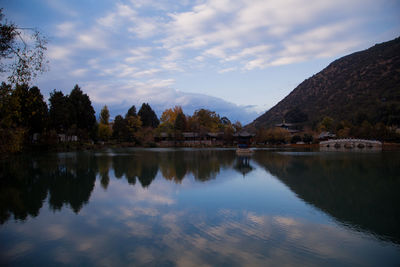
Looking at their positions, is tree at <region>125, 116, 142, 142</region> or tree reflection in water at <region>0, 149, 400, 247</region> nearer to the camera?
tree reflection in water at <region>0, 149, 400, 247</region>

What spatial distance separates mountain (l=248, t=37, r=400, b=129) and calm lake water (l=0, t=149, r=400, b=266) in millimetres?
58533

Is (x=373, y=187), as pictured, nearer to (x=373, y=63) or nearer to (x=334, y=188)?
(x=334, y=188)

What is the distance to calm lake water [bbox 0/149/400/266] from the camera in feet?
20.2

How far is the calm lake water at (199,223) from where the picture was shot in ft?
20.2

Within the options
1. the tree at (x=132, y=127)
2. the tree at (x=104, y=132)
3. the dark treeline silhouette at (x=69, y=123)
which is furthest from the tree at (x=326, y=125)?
the tree at (x=104, y=132)

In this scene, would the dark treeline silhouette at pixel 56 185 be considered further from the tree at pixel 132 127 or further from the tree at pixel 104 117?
the tree at pixel 104 117

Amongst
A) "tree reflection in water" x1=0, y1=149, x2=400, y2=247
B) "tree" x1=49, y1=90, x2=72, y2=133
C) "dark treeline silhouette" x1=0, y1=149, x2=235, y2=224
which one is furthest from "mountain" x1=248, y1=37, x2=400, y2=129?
"dark treeline silhouette" x1=0, y1=149, x2=235, y2=224

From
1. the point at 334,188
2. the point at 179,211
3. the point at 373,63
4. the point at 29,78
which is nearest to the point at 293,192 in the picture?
the point at 334,188

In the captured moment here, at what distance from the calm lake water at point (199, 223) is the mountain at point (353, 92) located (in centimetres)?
5853

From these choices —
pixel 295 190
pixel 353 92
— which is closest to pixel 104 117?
pixel 295 190

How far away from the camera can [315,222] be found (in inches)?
337

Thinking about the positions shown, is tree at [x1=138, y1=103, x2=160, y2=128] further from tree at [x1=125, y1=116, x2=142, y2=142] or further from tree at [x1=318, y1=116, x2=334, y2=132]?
tree at [x1=318, y1=116, x2=334, y2=132]

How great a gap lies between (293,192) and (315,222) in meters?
4.51

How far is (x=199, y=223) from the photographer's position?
27.6 feet
